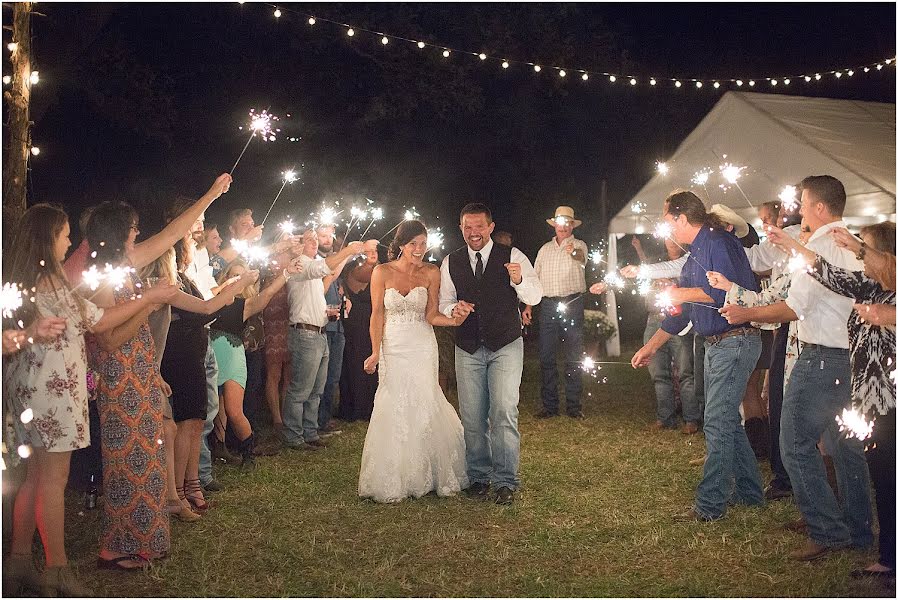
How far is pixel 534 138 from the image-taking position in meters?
21.9

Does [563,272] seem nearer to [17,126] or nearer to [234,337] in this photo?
[234,337]

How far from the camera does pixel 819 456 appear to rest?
16.1 ft

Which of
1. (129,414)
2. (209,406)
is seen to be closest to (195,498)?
(209,406)

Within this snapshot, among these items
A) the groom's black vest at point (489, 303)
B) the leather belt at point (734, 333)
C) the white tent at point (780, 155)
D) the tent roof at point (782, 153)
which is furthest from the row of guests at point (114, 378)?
the tent roof at point (782, 153)

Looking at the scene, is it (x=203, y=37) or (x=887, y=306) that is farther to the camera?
(x=203, y=37)

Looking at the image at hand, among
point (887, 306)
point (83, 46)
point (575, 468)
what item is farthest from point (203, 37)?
point (887, 306)

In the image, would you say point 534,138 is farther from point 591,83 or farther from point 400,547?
point 400,547

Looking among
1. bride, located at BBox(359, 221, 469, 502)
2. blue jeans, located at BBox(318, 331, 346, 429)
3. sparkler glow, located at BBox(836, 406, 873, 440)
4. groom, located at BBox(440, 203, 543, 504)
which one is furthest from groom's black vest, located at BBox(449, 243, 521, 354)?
blue jeans, located at BBox(318, 331, 346, 429)

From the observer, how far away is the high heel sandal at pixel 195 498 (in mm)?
6086

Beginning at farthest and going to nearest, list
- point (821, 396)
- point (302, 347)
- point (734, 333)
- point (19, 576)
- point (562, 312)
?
Result: point (562, 312)
point (302, 347)
point (734, 333)
point (821, 396)
point (19, 576)

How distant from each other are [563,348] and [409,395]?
12.9 feet

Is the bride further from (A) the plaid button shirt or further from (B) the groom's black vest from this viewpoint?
(A) the plaid button shirt

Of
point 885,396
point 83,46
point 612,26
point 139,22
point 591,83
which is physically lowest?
point 885,396

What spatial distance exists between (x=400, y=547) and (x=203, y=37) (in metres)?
12.7
